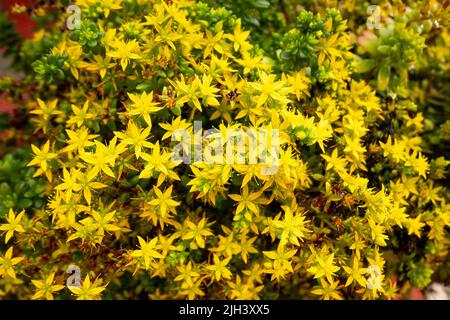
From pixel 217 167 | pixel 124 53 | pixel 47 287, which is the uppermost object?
pixel 124 53

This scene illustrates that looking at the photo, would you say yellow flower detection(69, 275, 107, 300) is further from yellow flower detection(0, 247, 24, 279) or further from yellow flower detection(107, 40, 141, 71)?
yellow flower detection(107, 40, 141, 71)

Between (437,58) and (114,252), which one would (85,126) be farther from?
(437,58)

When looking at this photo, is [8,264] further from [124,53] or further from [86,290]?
[124,53]

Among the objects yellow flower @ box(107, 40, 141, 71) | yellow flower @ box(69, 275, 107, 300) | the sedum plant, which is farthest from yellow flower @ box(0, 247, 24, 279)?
yellow flower @ box(107, 40, 141, 71)

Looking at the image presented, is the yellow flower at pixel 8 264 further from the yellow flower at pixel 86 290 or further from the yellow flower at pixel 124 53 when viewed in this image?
the yellow flower at pixel 124 53

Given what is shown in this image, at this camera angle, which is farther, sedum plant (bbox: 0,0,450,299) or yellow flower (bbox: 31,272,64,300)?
yellow flower (bbox: 31,272,64,300)

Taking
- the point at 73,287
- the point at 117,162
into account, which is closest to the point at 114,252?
the point at 73,287

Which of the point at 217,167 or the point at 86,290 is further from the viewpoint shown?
the point at 86,290

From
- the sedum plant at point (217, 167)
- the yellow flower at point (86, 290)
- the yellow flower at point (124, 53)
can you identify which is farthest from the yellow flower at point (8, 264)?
the yellow flower at point (124, 53)

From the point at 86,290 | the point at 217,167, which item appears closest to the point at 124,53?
the point at 217,167
